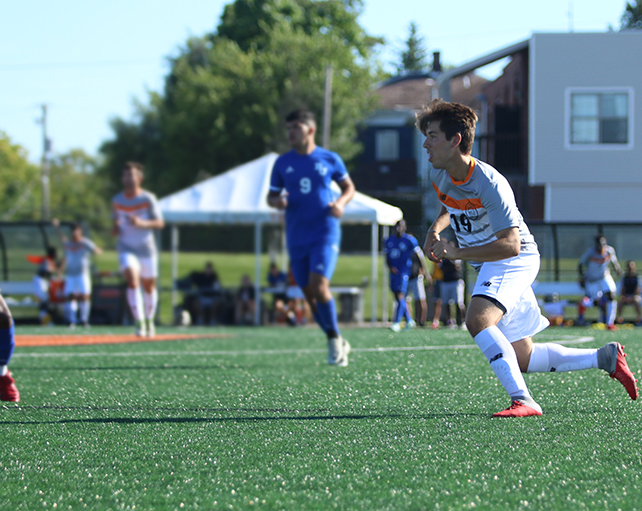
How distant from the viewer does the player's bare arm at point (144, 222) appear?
Result: 400 inches

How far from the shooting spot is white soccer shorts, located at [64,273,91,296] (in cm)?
1602

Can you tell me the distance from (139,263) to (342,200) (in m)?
4.20

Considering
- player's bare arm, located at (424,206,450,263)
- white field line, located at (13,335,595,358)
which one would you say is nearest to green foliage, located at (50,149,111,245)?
white field line, located at (13,335,595,358)

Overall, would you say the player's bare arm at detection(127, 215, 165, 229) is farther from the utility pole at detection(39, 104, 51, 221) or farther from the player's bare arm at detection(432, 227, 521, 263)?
the utility pole at detection(39, 104, 51, 221)

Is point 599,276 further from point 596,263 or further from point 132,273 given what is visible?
point 132,273

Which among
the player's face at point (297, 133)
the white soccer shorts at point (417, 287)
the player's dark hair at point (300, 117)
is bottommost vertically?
the white soccer shorts at point (417, 287)

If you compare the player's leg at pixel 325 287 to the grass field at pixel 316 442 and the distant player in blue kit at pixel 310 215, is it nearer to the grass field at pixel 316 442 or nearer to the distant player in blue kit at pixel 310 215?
the distant player in blue kit at pixel 310 215

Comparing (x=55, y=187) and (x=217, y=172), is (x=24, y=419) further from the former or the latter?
(x=55, y=187)

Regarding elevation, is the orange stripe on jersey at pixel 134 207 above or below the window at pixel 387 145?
below

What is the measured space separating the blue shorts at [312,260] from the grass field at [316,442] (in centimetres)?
105

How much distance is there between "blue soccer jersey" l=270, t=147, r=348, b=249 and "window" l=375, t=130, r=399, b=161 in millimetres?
37939

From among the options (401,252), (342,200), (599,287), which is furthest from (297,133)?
(599,287)

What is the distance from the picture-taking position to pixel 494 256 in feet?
14.2

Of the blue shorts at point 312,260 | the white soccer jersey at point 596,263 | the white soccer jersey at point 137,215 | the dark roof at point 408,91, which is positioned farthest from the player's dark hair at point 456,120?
the dark roof at point 408,91
